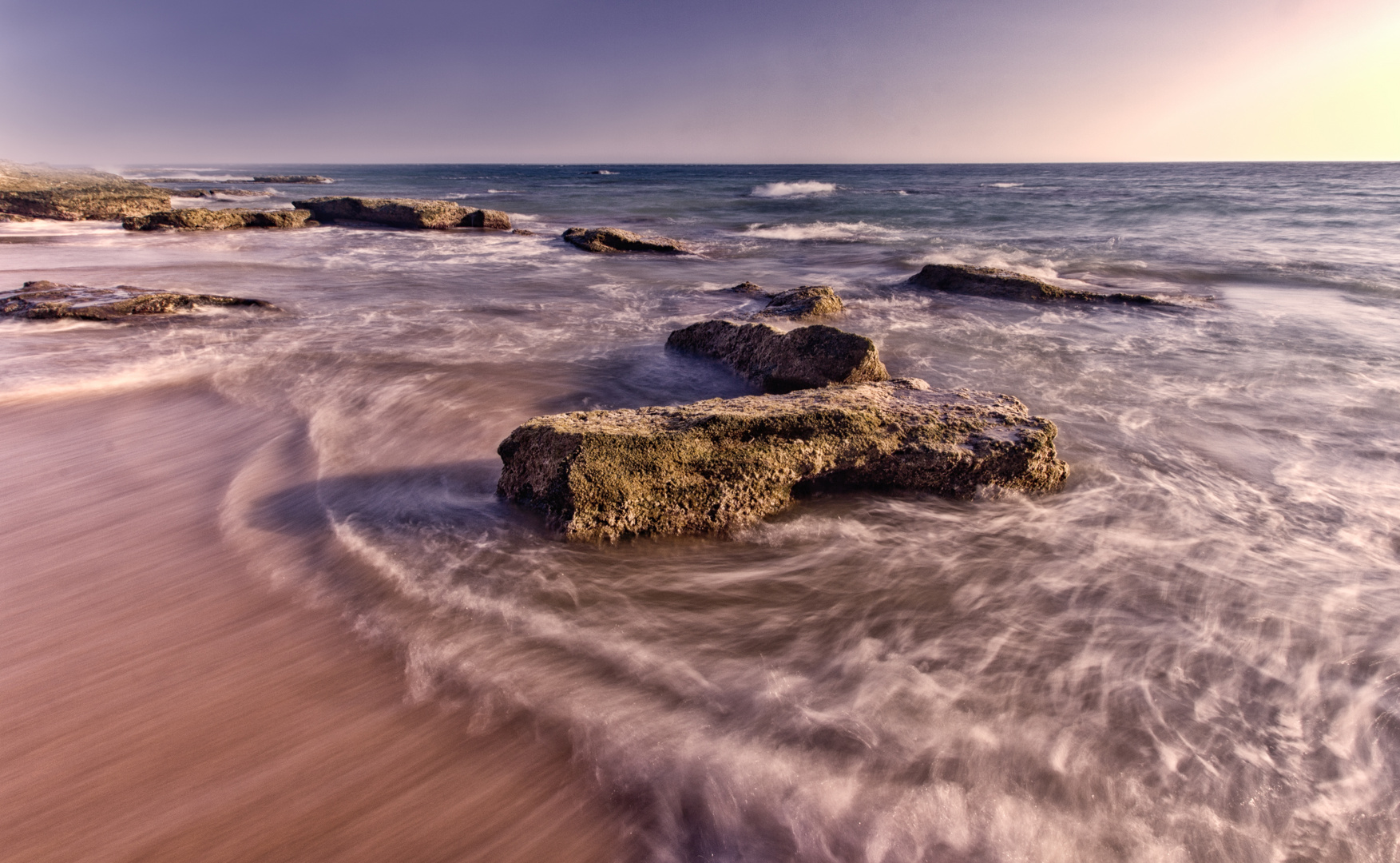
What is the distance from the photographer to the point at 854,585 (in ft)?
9.52

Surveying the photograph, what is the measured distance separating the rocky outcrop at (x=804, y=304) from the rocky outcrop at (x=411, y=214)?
14.0 meters

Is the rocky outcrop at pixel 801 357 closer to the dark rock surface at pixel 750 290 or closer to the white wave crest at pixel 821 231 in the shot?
the dark rock surface at pixel 750 290

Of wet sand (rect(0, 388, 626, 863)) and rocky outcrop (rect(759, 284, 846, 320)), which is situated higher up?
rocky outcrop (rect(759, 284, 846, 320))

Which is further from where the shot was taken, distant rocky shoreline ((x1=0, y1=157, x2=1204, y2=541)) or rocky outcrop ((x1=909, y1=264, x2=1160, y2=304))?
rocky outcrop ((x1=909, y1=264, x2=1160, y2=304))

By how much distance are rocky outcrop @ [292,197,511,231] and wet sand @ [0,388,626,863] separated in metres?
18.0

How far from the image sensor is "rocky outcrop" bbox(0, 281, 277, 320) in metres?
7.20

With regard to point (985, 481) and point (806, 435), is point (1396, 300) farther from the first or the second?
point (806, 435)

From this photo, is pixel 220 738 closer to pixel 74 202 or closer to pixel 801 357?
pixel 801 357

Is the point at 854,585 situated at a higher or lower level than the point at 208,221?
lower

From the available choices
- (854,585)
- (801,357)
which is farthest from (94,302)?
(854,585)

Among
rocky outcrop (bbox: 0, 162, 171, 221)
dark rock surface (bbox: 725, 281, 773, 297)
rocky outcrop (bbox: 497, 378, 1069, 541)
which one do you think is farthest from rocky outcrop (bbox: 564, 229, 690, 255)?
rocky outcrop (bbox: 0, 162, 171, 221)

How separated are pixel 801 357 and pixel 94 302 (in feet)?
27.8

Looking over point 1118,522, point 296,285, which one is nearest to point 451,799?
point 1118,522

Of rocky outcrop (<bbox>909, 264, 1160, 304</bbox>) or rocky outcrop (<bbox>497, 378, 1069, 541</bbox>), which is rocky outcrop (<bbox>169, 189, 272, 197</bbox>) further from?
rocky outcrop (<bbox>497, 378, 1069, 541</bbox>)
